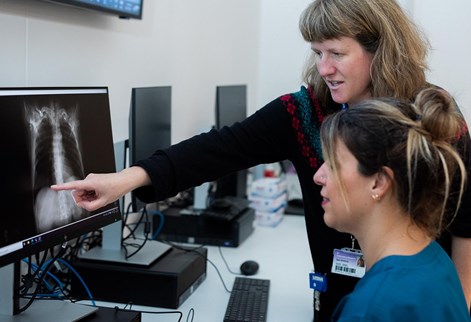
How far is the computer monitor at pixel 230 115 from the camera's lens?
2.59 meters

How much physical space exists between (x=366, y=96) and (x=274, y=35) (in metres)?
2.47

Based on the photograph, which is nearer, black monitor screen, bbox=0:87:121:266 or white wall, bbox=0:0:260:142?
black monitor screen, bbox=0:87:121:266

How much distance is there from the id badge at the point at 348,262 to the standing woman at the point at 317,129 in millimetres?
28

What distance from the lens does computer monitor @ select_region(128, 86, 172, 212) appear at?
1.78 meters

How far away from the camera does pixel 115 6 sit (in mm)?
1948

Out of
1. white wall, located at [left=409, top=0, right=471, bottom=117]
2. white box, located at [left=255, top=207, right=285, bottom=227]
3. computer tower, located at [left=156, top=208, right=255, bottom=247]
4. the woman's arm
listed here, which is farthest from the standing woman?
white wall, located at [left=409, top=0, right=471, bottom=117]

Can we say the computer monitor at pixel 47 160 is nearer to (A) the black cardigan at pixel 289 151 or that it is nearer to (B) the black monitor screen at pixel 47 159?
(B) the black monitor screen at pixel 47 159

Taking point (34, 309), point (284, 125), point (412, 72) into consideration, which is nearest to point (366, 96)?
point (412, 72)

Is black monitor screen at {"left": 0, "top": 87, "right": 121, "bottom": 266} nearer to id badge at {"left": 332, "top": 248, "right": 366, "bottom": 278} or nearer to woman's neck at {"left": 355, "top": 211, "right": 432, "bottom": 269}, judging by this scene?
id badge at {"left": 332, "top": 248, "right": 366, "bottom": 278}

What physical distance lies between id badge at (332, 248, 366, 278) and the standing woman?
28mm

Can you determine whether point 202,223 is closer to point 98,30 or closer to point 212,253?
point 212,253

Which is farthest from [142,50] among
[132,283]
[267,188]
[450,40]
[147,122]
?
[450,40]

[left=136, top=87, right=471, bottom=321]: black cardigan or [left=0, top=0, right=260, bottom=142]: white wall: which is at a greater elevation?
[left=0, top=0, right=260, bottom=142]: white wall

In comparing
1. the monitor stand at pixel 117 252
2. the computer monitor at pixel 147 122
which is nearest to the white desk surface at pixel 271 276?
the monitor stand at pixel 117 252
